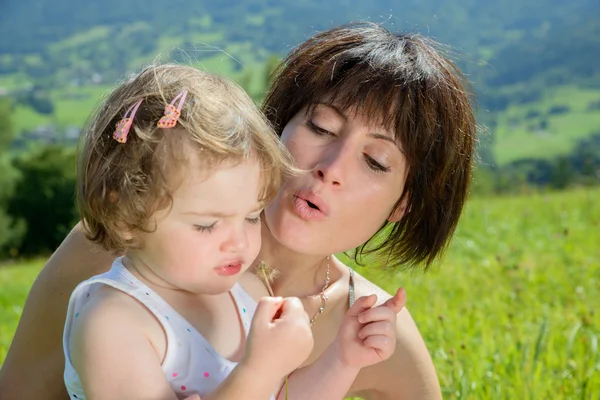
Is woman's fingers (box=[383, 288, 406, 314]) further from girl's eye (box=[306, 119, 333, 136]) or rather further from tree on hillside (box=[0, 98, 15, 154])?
tree on hillside (box=[0, 98, 15, 154])

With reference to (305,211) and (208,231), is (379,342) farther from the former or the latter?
(208,231)

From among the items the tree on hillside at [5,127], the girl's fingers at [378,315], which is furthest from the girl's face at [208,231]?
the tree on hillside at [5,127]

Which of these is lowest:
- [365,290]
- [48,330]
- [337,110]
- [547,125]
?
[547,125]

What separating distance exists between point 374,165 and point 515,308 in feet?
6.89

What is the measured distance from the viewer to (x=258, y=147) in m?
1.82

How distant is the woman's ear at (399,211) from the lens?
8.63 ft

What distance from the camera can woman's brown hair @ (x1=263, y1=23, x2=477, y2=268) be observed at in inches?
96.0

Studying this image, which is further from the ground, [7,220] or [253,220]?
[253,220]

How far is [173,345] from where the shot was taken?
1.83 metres

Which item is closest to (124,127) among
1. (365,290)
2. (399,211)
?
(399,211)

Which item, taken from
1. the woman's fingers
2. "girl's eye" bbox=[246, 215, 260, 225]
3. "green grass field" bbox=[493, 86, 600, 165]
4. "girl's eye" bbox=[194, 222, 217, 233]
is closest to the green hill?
"green grass field" bbox=[493, 86, 600, 165]

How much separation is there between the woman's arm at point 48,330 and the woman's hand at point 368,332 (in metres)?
0.88

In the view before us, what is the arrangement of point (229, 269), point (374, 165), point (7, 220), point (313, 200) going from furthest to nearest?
1. point (7, 220)
2. point (374, 165)
3. point (313, 200)
4. point (229, 269)

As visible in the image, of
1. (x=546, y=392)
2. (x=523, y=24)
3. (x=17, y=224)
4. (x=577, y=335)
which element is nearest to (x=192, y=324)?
(x=546, y=392)
